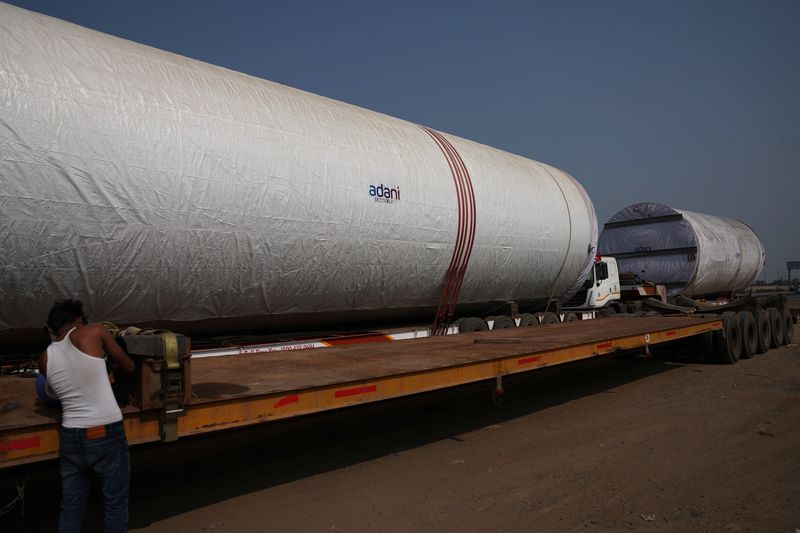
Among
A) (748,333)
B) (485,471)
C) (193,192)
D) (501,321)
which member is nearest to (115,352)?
(193,192)

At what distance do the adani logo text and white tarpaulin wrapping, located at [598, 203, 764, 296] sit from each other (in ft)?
45.1

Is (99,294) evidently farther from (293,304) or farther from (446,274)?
(446,274)

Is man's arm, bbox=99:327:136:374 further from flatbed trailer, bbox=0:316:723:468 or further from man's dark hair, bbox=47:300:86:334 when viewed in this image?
flatbed trailer, bbox=0:316:723:468

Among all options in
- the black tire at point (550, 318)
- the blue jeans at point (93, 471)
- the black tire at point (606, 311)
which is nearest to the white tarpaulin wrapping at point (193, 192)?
the blue jeans at point (93, 471)

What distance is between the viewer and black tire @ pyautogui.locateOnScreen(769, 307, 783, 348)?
14.5 metres

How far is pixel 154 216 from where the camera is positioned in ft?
18.7

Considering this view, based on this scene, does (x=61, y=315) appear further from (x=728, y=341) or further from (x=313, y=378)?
(x=728, y=341)

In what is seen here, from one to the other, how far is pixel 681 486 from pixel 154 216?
214 inches

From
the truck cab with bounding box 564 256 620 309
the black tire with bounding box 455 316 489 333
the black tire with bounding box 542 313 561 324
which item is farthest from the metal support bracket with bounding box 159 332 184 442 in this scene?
the truck cab with bounding box 564 256 620 309

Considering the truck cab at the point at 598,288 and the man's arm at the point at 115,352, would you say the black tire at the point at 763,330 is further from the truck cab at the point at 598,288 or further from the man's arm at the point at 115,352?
the man's arm at the point at 115,352

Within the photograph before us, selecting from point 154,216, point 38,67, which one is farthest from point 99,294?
point 38,67

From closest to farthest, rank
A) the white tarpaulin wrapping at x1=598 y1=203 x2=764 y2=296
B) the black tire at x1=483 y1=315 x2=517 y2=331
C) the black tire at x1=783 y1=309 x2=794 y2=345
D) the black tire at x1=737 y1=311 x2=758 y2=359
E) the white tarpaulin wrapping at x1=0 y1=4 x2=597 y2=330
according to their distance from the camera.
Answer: the white tarpaulin wrapping at x1=0 y1=4 x2=597 y2=330
the black tire at x1=483 y1=315 x2=517 y2=331
the black tire at x1=737 y1=311 x2=758 y2=359
the black tire at x1=783 y1=309 x2=794 y2=345
the white tarpaulin wrapping at x1=598 y1=203 x2=764 y2=296

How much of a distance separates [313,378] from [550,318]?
8.32 meters

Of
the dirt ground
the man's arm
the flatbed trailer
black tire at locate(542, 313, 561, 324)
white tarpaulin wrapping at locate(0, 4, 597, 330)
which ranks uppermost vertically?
white tarpaulin wrapping at locate(0, 4, 597, 330)
